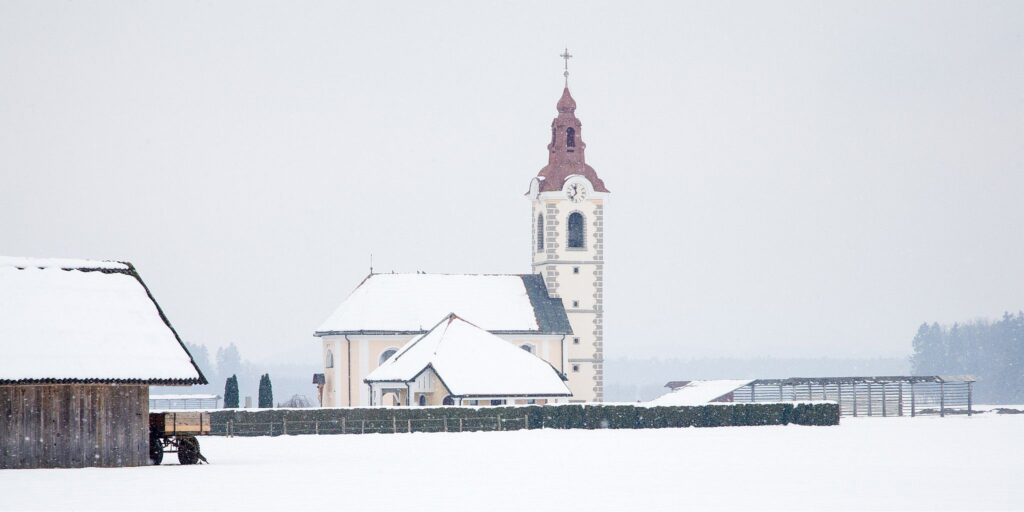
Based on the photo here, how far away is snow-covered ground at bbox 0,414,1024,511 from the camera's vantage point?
34469mm

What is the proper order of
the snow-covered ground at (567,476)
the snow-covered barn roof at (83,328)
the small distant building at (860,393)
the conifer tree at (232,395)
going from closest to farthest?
the snow-covered ground at (567,476) → the snow-covered barn roof at (83,328) → the conifer tree at (232,395) → the small distant building at (860,393)

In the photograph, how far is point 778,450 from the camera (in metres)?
53.1

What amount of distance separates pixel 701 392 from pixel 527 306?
41.3 feet

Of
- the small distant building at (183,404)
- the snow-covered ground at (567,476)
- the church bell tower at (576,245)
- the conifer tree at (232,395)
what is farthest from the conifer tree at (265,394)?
the small distant building at (183,404)

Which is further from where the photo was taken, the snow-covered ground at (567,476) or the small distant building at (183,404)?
the small distant building at (183,404)

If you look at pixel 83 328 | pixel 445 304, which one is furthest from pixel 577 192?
pixel 83 328

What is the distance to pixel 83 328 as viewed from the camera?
4738cm

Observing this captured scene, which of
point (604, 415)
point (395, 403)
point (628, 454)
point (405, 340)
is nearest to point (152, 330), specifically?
point (628, 454)

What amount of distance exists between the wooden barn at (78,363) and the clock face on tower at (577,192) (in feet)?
155

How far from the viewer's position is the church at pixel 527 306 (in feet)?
292

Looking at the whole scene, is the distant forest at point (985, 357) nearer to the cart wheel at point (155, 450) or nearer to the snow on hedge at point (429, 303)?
the snow on hedge at point (429, 303)

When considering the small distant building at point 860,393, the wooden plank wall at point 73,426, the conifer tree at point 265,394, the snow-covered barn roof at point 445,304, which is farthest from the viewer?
the small distant building at point 860,393

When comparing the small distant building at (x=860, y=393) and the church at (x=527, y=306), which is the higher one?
the church at (x=527, y=306)

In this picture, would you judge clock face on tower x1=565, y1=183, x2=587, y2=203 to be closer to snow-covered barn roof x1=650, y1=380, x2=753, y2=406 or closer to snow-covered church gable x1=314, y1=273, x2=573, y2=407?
snow-covered church gable x1=314, y1=273, x2=573, y2=407
